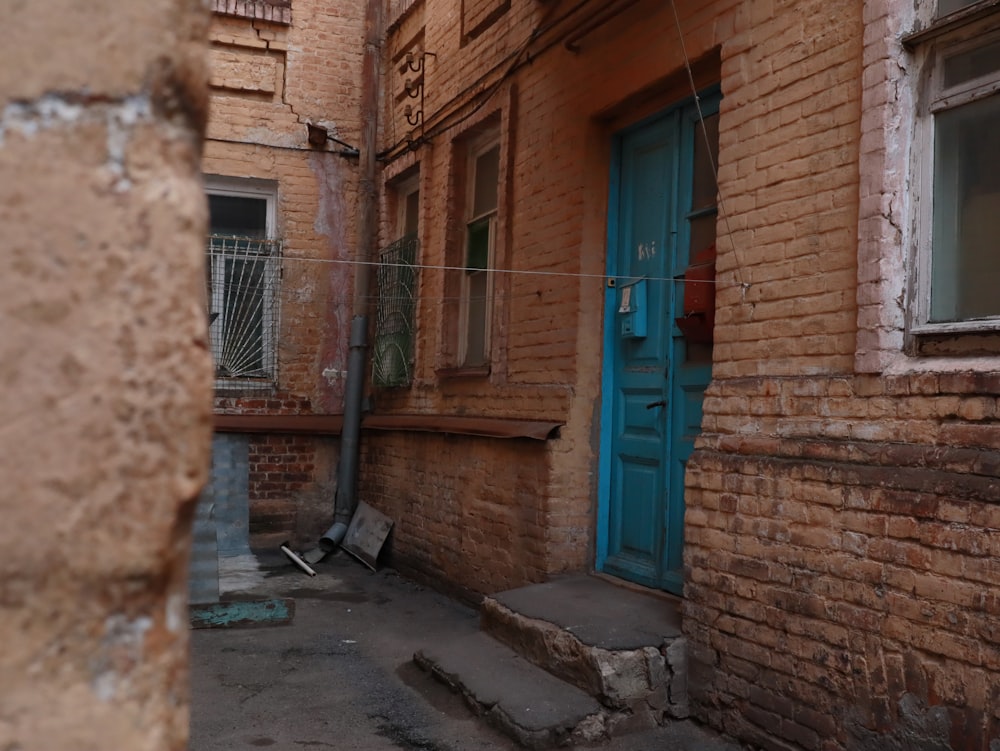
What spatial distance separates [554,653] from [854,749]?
1429 millimetres

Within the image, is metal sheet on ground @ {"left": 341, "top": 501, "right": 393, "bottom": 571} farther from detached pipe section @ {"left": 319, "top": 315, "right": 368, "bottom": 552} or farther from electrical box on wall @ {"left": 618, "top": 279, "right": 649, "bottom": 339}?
electrical box on wall @ {"left": 618, "top": 279, "right": 649, "bottom": 339}

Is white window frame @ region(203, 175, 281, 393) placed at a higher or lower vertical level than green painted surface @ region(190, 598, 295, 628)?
higher

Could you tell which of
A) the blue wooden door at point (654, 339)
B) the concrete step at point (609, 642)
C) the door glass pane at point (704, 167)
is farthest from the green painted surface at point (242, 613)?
the door glass pane at point (704, 167)

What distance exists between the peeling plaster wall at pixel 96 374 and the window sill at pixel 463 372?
222 inches

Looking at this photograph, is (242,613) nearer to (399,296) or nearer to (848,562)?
(399,296)

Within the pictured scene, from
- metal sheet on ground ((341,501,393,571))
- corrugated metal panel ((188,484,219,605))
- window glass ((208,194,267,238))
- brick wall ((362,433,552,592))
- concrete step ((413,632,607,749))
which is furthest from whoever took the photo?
window glass ((208,194,267,238))

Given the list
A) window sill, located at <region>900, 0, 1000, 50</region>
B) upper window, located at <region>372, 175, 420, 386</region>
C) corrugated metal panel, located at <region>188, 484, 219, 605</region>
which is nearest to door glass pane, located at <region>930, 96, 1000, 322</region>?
window sill, located at <region>900, 0, 1000, 50</region>

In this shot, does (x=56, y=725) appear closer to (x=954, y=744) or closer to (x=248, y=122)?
(x=954, y=744)

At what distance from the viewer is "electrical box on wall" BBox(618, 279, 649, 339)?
5109 millimetres

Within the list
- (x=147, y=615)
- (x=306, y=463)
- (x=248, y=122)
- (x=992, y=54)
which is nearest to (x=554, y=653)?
(x=992, y=54)

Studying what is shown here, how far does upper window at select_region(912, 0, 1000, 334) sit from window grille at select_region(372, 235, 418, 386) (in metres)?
5.33

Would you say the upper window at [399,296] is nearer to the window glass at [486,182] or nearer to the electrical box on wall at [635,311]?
the window glass at [486,182]

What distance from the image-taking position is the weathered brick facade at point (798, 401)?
3014mm

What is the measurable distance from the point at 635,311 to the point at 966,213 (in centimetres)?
213
